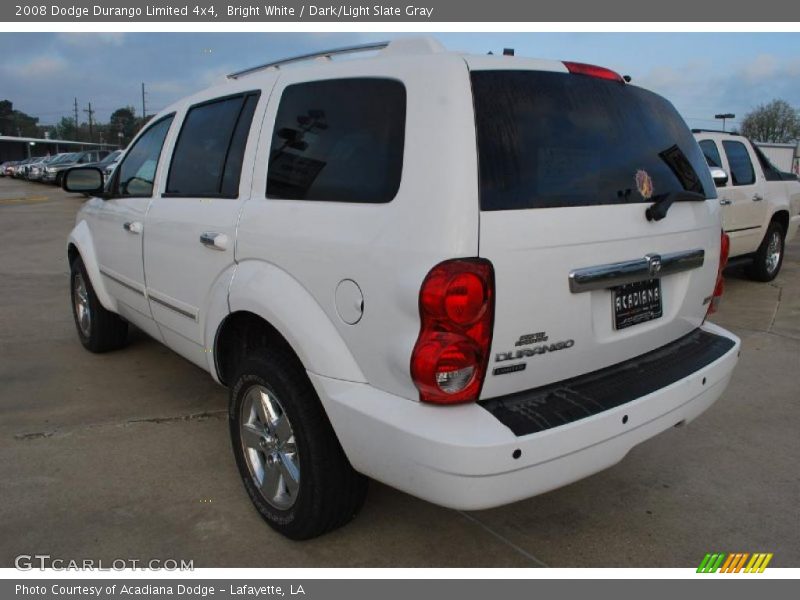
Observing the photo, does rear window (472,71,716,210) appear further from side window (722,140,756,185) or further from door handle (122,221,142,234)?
side window (722,140,756,185)

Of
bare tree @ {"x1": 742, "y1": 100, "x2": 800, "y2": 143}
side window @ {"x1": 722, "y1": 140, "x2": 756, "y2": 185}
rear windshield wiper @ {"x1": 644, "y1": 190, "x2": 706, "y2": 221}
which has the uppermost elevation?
bare tree @ {"x1": 742, "y1": 100, "x2": 800, "y2": 143}

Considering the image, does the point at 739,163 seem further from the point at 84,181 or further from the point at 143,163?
the point at 84,181

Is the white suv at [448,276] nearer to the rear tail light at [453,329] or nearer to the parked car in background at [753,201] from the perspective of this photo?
the rear tail light at [453,329]

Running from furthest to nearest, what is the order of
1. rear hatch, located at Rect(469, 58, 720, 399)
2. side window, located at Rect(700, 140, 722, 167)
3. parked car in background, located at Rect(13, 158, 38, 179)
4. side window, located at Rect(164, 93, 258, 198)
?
parked car in background, located at Rect(13, 158, 38, 179) < side window, located at Rect(700, 140, 722, 167) < side window, located at Rect(164, 93, 258, 198) < rear hatch, located at Rect(469, 58, 720, 399)

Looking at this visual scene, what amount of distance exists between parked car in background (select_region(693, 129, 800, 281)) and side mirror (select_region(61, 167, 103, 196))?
6074 millimetres

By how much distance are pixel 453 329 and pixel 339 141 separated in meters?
0.89

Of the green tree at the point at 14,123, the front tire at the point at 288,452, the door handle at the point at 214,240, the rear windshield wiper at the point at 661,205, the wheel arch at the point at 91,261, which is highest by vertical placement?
the green tree at the point at 14,123

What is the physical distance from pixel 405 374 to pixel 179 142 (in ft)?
7.37

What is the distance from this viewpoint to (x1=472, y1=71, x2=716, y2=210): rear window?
7.00ft

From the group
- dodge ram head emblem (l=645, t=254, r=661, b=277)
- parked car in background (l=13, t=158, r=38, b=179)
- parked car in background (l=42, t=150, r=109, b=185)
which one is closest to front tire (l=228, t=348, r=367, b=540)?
dodge ram head emblem (l=645, t=254, r=661, b=277)

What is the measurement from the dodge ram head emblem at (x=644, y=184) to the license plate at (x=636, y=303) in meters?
0.34

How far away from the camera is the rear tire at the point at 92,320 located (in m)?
4.95

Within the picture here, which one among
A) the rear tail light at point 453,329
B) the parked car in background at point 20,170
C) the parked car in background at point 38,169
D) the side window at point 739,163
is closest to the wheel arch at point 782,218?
the side window at point 739,163

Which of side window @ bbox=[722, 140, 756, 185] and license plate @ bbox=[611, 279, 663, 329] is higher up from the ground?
side window @ bbox=[722, 140, 756, 185]
